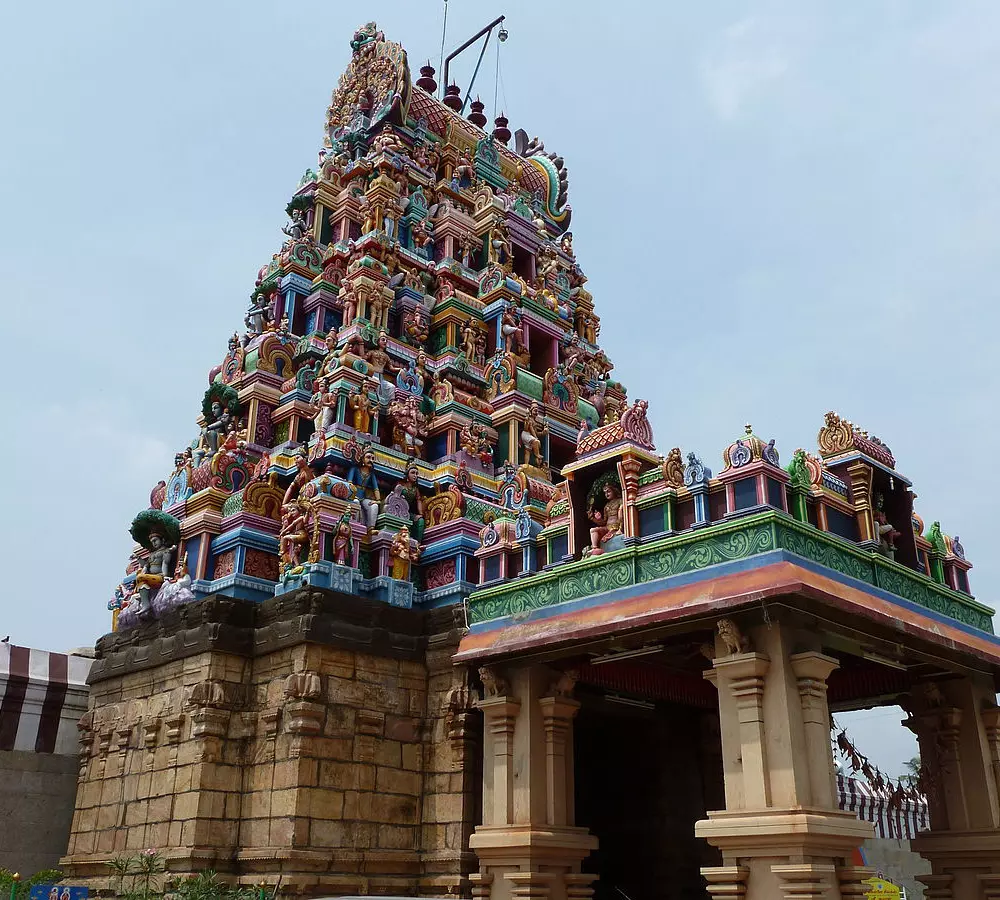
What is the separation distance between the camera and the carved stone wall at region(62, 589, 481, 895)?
14492mm

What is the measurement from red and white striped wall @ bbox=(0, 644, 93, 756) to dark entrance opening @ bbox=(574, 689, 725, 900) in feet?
36.8

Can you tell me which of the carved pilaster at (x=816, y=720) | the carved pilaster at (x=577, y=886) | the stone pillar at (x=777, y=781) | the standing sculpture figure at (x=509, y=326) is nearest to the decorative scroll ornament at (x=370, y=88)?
the standing sculpture figure at (x=509, y=326)

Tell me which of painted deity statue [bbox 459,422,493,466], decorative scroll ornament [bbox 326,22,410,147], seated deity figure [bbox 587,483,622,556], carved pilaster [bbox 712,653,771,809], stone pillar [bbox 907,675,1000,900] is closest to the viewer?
carved pilaster [bbox 712,653,771,809]

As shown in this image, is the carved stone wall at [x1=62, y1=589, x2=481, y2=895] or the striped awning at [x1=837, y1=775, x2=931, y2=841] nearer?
the carved stone wall at [x1=62, y1=589, x2=481, y2=895]

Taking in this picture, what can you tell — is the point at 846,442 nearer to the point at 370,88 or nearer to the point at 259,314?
the point at 259,314

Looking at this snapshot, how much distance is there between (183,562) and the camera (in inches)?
712

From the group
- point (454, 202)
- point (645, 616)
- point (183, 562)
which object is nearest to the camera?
point (645, 616)

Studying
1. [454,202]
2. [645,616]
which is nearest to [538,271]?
[454,202]

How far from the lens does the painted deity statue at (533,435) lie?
68.5 feet

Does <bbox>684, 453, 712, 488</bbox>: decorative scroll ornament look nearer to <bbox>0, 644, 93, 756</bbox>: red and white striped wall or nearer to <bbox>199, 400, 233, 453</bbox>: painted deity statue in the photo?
<bbox>199, 400, 233, 453</bbox>: painted deity statue

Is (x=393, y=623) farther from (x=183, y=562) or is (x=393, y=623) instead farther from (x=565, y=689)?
(x=183, y=562)

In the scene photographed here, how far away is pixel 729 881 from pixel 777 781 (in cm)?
133

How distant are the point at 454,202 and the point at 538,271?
2961mm

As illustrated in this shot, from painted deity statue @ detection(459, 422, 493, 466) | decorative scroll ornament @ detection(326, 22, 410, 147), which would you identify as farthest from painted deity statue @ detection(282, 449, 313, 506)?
decorative scroll ornament @ detection(326, 22, 410, 147)
